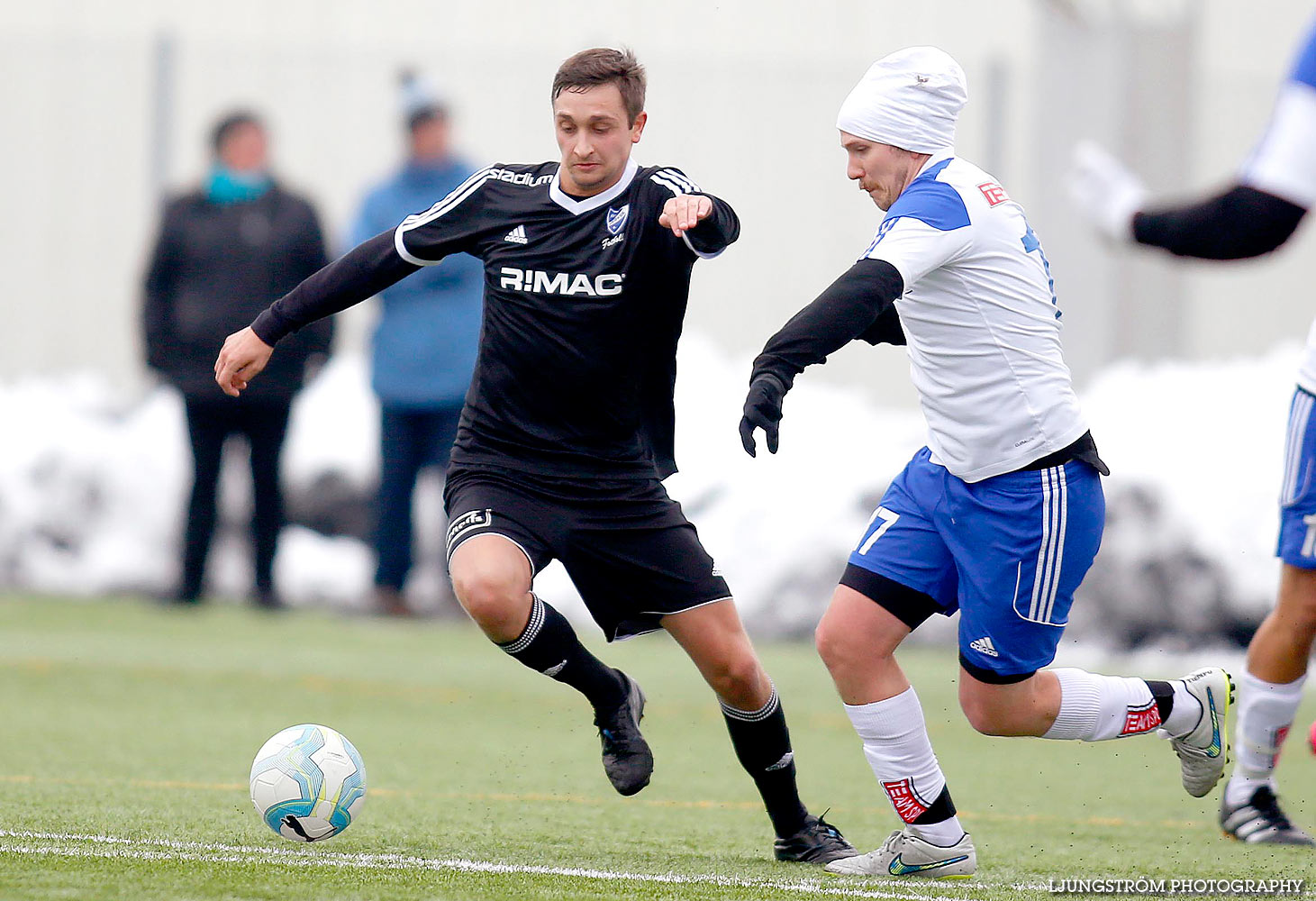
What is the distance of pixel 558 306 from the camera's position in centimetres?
493

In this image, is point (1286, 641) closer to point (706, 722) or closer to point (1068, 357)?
point (706, 722)

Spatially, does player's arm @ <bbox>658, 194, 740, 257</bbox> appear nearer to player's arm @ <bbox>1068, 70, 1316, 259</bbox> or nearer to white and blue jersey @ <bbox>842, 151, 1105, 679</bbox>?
white and blue jersey @ <bbox>842, 151, 1105, 679</bbox>

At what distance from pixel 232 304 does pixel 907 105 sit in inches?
286

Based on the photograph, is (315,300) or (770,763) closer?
(770,763)

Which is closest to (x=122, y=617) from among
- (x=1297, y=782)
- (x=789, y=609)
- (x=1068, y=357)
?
(x=789, y=609)

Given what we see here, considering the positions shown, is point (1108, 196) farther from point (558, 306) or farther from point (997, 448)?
point (558, 306)

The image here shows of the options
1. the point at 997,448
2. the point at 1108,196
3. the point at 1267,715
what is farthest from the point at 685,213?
the point at 1267,715

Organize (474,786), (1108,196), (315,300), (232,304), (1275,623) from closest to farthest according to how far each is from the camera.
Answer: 1. (1108,196)
2. (315,300)
3. (1275,623)
4. (474,786)
5. (232,304)

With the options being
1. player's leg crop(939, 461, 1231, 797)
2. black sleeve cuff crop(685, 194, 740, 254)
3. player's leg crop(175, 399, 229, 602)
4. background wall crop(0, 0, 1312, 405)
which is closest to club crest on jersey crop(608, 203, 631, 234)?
black sleeve cuff crop(685, 194, 740, 254)

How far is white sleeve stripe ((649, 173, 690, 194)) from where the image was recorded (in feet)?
16.2

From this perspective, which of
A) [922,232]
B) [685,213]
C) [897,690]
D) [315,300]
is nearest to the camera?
[922,232]

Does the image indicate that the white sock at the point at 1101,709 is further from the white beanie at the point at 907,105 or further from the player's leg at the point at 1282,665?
the white beanie at the point at 907,105

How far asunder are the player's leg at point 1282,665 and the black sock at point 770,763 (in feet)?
4.51

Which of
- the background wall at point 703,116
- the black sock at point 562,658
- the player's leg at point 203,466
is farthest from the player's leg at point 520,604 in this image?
the background wall at point 703,116
